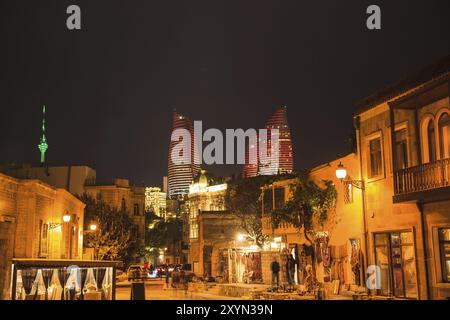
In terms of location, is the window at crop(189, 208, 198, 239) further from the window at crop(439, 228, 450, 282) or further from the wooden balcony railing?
the window at crop(439, 228, 450, 282)

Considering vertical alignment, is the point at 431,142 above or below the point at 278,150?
below

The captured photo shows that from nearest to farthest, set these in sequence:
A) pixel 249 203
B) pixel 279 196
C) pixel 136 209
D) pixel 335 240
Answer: pixel 335 240, pixel 279 196, pixel 249 203, pixel 136 209

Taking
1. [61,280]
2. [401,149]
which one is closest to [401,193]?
[401,149]

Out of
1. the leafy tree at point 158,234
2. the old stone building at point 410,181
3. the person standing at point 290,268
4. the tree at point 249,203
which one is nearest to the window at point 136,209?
the leafy tree at point 158,234

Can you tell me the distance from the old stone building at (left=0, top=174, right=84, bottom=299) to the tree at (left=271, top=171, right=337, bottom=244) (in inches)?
477

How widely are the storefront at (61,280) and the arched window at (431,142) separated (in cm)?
1153

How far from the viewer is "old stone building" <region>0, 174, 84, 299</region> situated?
23.3m

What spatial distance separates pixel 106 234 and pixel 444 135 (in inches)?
1476

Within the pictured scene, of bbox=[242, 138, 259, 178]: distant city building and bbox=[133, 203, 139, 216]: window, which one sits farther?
bbox=[242, 138, 259, 178]: distant city building

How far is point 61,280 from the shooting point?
1585 centimetres

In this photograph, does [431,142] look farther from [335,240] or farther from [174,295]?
[174,295]

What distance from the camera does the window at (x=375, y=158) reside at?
71.8 ft

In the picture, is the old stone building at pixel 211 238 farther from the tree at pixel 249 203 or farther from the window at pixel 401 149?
the window at pixel 401 149

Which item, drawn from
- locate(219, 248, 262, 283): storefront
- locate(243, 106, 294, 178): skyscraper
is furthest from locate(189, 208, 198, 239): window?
locate(219, 248, 262, 283): storefront
